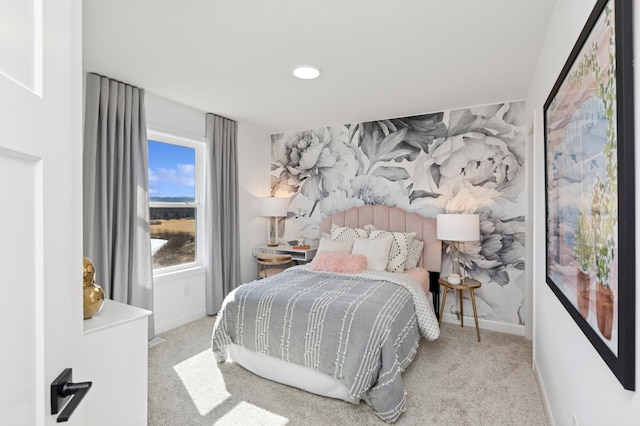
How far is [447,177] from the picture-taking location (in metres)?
3.90

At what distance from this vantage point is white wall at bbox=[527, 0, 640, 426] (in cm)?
97

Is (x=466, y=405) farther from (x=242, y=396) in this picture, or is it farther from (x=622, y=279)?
(x=622, y=279)

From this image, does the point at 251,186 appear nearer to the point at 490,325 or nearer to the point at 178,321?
the point at 178,321

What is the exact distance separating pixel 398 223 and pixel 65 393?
3.71 m

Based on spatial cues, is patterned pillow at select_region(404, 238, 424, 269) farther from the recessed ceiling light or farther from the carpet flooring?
the recessed ceiling light

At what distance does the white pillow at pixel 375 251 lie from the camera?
3.53 meters

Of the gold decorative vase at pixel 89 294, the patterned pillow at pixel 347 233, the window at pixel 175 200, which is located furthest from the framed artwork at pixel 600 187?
the window at pixel 175 200

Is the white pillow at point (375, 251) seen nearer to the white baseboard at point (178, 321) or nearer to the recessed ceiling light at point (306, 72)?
the recessed ceiling light at point (306, 72)

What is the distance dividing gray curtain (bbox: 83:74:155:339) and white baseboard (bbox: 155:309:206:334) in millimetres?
263

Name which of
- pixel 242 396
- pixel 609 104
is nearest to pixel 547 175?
pixel 609 104

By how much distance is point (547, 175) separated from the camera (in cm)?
198

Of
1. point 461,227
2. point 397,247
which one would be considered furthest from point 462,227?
point 397,247

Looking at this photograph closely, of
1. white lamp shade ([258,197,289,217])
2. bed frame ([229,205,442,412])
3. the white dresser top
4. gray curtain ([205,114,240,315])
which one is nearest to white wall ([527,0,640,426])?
bed frame ([229,205,442,412])

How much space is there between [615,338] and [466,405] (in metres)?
1.63
